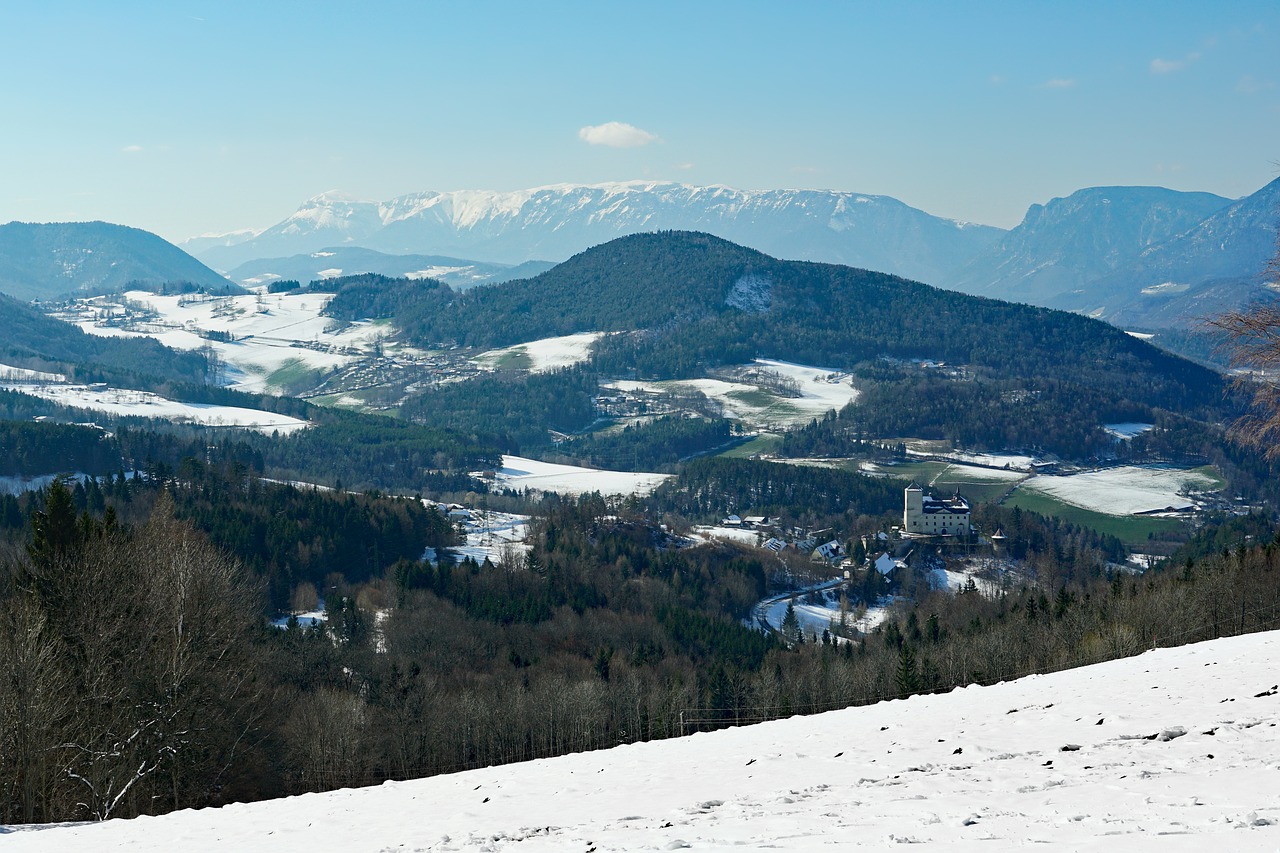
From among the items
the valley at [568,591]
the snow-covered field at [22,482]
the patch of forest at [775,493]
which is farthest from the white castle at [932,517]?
the snow-covered field at [22,482]

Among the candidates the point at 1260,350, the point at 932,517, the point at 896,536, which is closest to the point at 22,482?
the point at 896,536

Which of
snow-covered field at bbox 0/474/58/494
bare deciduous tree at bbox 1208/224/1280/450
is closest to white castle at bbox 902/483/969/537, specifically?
snow-covered field at bbox 0/474/58/494

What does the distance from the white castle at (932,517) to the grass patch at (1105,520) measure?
2484cm

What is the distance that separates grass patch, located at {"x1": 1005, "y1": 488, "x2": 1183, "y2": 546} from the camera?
16088 cm

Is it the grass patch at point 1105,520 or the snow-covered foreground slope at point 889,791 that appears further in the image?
the grass patch at point 1105,520

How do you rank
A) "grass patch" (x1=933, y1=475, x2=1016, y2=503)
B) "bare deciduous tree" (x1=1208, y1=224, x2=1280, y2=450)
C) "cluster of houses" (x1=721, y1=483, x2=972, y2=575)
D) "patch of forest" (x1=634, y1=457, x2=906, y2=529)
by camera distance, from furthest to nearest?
Result: 1. "grass patch" (x1=933, y1=475, x2=1016, y2=503)
2. "patch of forest" (x1=634, y1=457, x2=906, y2=529)
3. "cluster of houses" (x1=721, y1=483, x2=972, y2=575)
4. "bare deciduous tree" (x1=1208, y1=224, x2=1280, y2=450)

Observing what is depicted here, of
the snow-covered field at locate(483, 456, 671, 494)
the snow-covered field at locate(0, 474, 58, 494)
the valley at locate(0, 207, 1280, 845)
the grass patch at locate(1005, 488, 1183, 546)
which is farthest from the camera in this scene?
the snow-covered field at locate(483, 456, 671, 494)

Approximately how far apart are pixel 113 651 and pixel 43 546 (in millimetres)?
4594

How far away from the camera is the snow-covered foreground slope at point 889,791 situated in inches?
653

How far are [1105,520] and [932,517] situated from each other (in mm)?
37180

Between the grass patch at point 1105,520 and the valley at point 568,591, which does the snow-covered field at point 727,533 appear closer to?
the valley at point 568,591

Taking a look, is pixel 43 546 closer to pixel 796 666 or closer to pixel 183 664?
pixel 183 664

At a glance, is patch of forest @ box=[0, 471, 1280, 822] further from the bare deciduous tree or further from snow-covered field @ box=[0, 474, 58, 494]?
snow-covered field @ box=[0, 474, 58, 494]

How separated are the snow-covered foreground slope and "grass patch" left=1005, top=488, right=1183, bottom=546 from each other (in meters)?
140
